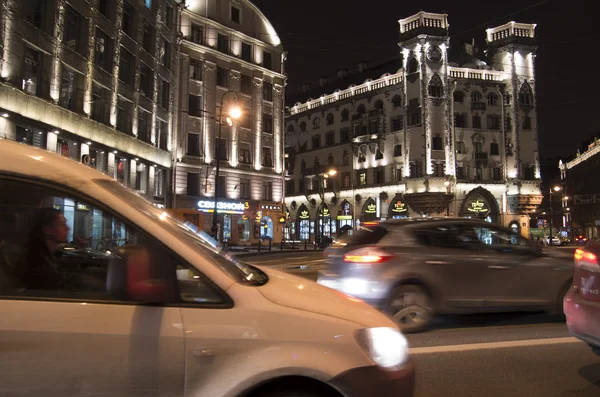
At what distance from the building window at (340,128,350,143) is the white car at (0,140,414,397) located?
5919cm

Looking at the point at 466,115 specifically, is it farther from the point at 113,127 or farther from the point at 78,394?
the point at 78,394

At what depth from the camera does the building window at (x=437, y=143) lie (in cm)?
5106

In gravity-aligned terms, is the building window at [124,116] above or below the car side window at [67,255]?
above

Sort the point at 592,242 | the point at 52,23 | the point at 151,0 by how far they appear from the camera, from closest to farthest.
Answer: the point at 592,242 < the point at 52,23 < the point at 151,0

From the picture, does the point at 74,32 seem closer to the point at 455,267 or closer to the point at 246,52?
the point at 246,52

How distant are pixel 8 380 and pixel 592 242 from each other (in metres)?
5.14

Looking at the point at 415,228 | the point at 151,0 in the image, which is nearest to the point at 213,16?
the point at 151,0

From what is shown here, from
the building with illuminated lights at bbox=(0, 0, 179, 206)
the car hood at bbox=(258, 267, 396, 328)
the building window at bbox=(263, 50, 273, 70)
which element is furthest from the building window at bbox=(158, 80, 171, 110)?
the car hood at bbox=(258, 267, 396, 328)

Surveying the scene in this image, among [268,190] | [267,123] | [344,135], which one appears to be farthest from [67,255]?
[344,135]

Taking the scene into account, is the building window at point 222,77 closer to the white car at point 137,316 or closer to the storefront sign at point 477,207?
the storefront sign at point 477,207

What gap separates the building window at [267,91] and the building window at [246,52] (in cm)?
300

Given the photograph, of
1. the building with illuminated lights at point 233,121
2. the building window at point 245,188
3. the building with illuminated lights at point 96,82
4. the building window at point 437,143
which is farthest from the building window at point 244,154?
the building window at point 437,143

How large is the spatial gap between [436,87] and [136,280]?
52.7m

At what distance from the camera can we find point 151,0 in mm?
33625
